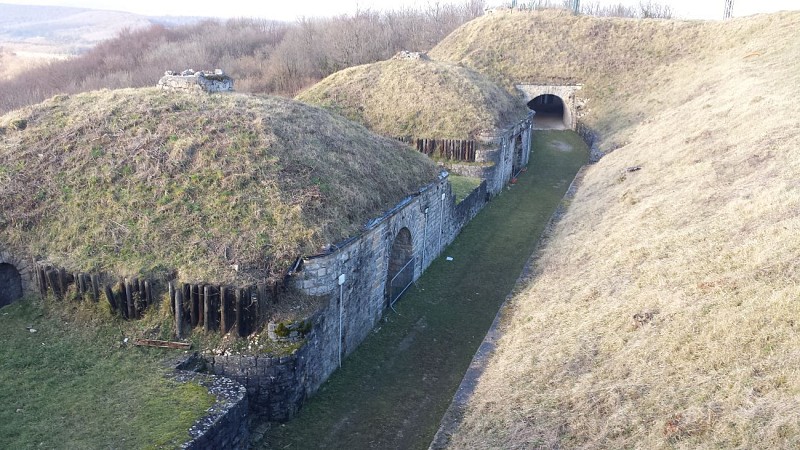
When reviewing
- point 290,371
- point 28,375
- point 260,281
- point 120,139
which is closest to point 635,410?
point 290,371

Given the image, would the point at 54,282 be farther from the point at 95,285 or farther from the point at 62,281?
the point at 95,285

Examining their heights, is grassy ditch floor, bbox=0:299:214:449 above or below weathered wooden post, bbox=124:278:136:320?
A: below

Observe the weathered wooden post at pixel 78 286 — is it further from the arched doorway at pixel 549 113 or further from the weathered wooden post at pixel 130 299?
the arched doorway at pixel 549 113

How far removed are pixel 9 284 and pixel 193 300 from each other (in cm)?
503

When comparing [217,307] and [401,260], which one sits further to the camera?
[401,260]

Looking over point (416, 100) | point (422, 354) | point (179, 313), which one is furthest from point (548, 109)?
point (179, 313)

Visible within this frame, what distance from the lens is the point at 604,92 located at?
133ft

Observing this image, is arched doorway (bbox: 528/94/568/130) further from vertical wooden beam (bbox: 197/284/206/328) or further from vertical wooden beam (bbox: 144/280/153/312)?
vertical wooden beam (bbox: 144/280/153/312)

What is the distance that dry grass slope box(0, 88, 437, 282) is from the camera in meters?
11.8

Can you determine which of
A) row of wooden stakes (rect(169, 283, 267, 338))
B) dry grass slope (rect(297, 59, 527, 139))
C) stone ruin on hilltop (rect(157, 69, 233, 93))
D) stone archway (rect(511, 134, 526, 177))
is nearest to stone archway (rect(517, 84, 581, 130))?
dry grass slope (rect(297, 59, 527, 139))

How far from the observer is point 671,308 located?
10.9 m

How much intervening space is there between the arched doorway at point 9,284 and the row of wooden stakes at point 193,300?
215 cm

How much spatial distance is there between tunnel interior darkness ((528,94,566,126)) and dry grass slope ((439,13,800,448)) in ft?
58.2

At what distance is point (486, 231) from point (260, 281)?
1204 cm
